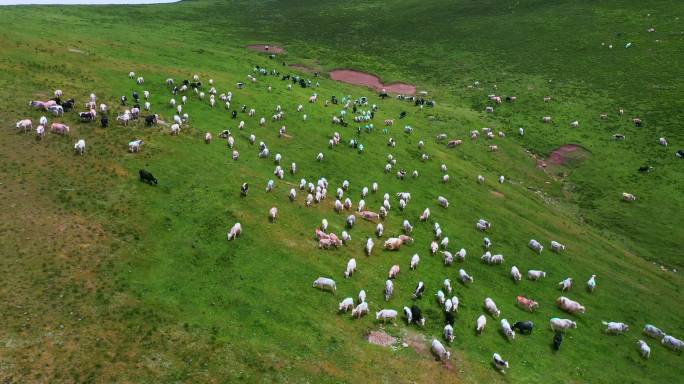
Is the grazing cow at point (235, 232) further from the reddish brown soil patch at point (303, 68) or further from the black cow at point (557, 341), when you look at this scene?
the reddish brown soil patch at point (303, 68)

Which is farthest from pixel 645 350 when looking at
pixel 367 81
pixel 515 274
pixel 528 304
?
pixel 367 81

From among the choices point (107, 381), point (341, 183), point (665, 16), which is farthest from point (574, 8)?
point (107, 381)

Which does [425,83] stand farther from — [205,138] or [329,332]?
[329,332]

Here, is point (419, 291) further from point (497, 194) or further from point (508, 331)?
point (497, 194)

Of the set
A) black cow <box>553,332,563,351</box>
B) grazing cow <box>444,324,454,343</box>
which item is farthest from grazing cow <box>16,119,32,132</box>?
black cow <box>553,332,563,351</box>

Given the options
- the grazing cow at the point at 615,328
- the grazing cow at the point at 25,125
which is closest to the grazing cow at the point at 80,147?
the grazing cow at the point at 25,125

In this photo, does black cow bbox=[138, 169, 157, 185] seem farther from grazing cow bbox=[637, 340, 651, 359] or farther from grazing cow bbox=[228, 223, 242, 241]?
grazing cow bbox=[637, 340, 651, 359]

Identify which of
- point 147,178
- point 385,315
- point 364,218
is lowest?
point 385,315
